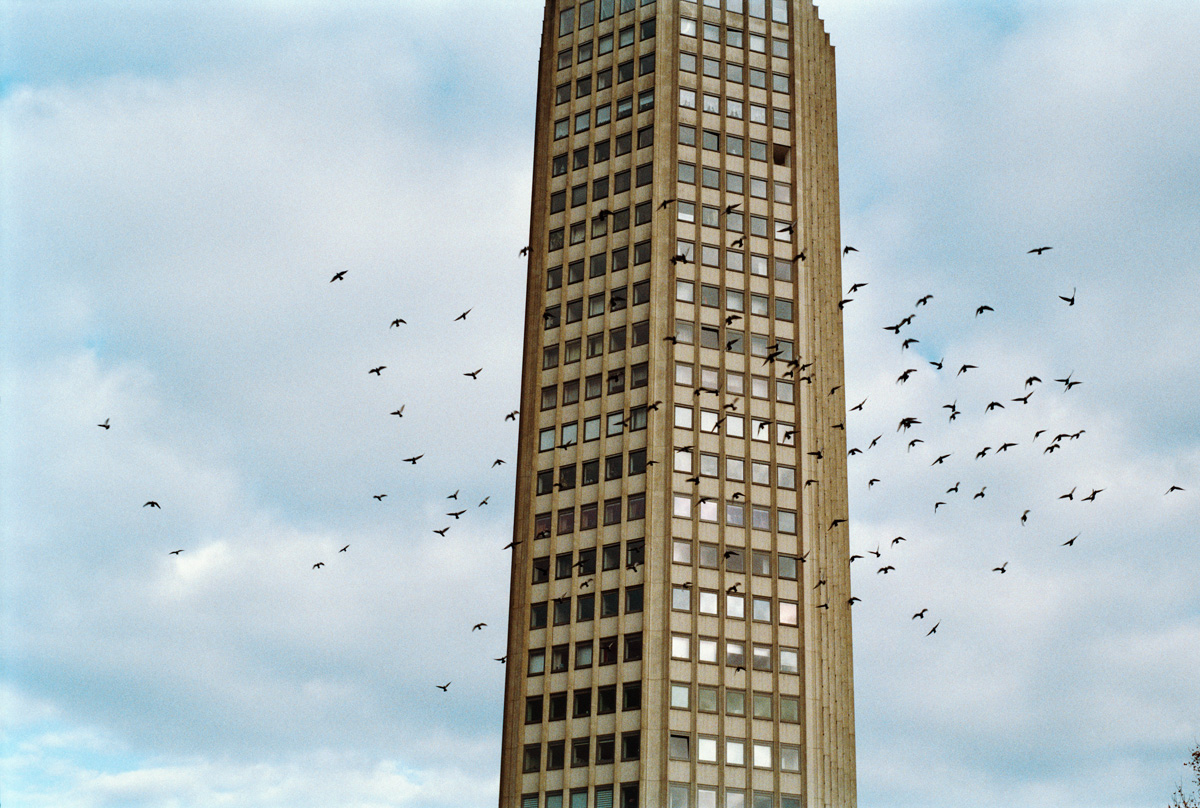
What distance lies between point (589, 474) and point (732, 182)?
26.4m

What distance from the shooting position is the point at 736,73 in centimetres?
11838

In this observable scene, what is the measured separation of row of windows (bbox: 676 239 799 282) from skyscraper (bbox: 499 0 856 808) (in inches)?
7.6

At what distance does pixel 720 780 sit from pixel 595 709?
31.9 ft

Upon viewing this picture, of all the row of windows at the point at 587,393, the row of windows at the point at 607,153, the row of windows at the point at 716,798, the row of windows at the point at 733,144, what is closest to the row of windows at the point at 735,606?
the row of windows at the point at 716,798

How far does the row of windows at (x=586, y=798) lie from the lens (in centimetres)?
9450

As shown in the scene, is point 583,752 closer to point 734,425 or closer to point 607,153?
point 734,425

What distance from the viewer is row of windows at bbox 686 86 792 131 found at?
115812mm

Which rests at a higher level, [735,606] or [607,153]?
[607,153]

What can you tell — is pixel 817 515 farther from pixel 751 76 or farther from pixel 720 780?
pixel 751 76

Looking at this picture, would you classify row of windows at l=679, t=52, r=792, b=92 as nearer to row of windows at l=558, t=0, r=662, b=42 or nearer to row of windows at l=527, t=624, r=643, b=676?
row of windows at l=558, t=0, r=662, b=42

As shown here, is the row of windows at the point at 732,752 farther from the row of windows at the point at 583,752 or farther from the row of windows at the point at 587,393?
the row of windows at the point at 587,393

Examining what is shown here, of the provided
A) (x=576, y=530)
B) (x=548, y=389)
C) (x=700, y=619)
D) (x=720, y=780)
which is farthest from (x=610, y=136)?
(x=720, y=780)

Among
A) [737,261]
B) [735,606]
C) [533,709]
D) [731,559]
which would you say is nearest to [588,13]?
[737,261]

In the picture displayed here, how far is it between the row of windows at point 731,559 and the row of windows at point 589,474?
666cm
